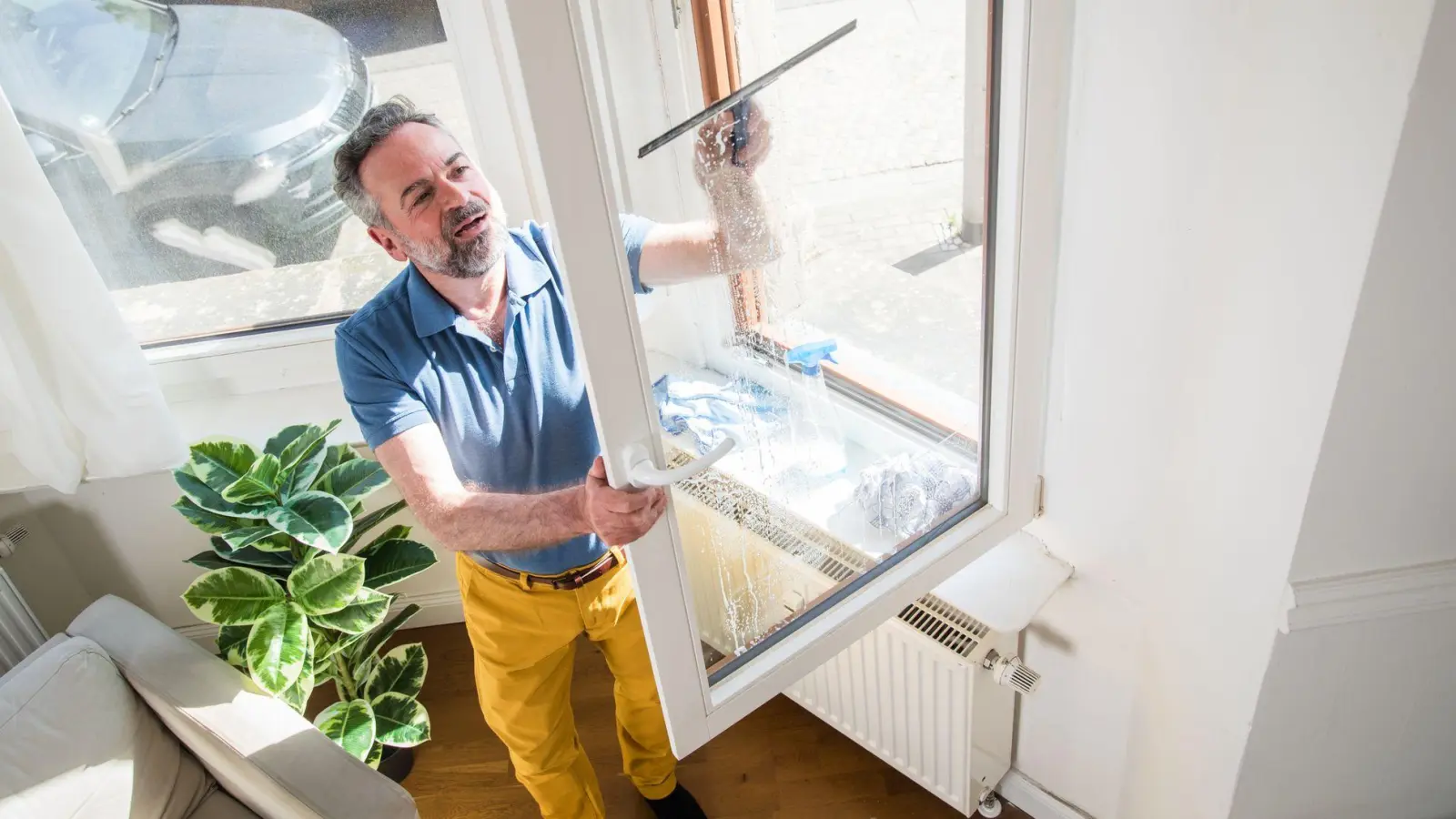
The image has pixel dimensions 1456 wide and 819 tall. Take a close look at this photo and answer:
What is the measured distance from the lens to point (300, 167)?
193 cm

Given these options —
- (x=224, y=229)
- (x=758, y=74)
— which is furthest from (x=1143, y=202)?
(x=224, y=229)

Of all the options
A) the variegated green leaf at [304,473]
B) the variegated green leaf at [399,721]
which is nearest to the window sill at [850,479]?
the variegated green leaf at [304,473]

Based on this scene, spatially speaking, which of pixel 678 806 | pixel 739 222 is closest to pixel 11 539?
pixel 678 806

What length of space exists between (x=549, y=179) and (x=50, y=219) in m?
1.35

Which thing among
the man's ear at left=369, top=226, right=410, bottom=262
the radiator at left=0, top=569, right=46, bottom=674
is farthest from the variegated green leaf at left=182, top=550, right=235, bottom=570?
the man's ear at left=369, top=226, right=410, bottom=262

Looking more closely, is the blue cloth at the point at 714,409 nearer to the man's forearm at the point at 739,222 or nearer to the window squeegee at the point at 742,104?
the man's forearm at the point at 739,222

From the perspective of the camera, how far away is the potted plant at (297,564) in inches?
64.4

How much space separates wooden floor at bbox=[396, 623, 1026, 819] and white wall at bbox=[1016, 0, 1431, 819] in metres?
0.53

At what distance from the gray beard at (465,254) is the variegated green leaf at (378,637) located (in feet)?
2.73

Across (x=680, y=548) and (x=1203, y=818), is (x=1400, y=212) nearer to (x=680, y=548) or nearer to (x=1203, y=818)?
(x=680, y=548)

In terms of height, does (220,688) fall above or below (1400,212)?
below

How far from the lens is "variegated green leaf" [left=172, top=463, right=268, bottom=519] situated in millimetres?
1656

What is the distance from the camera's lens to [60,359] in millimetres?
1790

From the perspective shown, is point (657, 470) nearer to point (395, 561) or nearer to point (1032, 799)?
point (395, 561)
